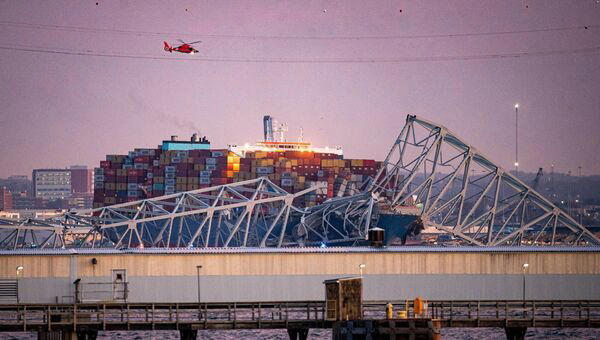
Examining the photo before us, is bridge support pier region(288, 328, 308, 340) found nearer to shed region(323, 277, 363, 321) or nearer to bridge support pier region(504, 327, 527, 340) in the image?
shed region(323, 277, 363, 321)

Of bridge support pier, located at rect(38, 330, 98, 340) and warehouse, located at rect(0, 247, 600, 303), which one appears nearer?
bridge support pier, located at rect(38, 330, 98, 340)

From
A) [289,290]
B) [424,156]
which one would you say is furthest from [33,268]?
[424,156]

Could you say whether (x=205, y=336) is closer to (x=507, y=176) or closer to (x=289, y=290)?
(x=289, y=290)

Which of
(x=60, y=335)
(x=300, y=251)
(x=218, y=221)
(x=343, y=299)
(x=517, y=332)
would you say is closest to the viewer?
(x=343, y=299)

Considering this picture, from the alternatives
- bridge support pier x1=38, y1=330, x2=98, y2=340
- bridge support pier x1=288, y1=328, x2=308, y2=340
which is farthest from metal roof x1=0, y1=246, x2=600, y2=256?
bridge support pier x1=288, y1=328, x2=308, y2=340

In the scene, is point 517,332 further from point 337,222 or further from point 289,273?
point 337,222

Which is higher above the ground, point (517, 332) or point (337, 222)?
point (337, 222)

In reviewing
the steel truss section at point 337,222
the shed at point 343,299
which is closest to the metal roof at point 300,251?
the shed at point 343,299

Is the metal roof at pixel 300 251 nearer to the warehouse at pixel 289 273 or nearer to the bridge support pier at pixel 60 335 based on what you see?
the warehouse at pixel 289 273

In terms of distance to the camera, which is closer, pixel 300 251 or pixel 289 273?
pixel 289 273

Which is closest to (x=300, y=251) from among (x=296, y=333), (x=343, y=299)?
(x=296, y=333)
